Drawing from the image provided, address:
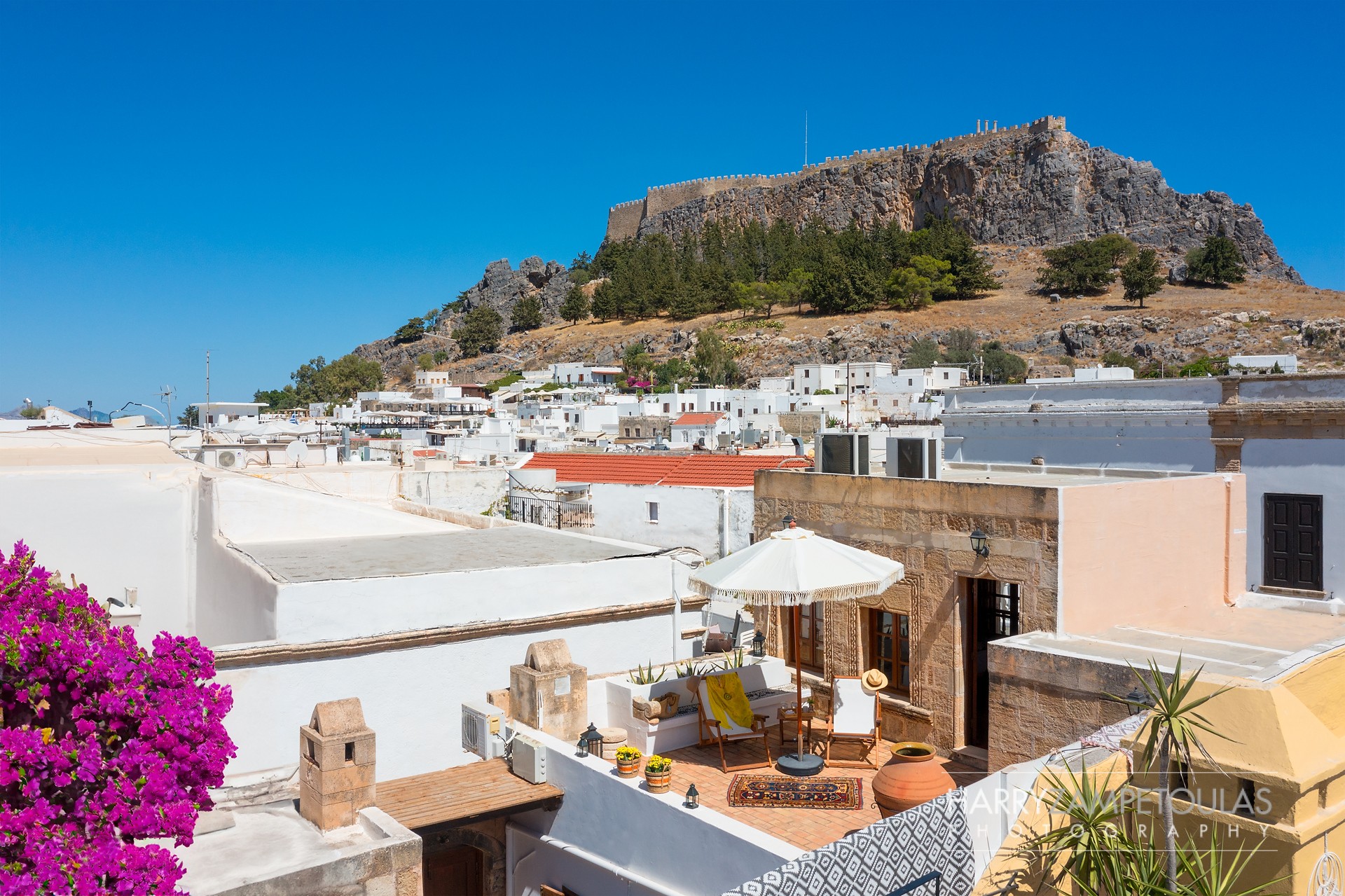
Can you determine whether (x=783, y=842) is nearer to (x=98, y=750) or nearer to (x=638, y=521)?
(x=98, y=750)

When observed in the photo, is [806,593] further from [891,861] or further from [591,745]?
[891,861]

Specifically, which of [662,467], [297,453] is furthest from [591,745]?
[297,453]

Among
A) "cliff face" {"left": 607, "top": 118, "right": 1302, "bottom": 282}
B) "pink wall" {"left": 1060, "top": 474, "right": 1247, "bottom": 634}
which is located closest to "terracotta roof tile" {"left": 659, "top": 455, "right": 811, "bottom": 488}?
"pink wall" {"left": 1060, "top": 474, "right": 1247, "bottom": 634}

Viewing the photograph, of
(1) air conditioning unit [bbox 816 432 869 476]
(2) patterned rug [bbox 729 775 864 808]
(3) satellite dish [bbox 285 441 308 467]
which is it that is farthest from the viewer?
(3) satellite dish [bbox 285 441 308 467]

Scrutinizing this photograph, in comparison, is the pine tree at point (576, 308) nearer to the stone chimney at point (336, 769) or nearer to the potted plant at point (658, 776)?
the stone chimney at point (336, 769)

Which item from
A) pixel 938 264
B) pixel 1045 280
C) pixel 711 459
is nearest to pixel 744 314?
pixel 938 264

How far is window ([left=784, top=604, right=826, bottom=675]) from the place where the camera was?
10.3 meters

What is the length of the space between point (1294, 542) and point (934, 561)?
6.94 m

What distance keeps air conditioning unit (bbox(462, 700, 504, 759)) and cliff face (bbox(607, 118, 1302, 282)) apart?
98838mm

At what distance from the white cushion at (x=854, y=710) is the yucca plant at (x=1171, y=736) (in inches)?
123

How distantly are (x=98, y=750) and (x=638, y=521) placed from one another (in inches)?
545

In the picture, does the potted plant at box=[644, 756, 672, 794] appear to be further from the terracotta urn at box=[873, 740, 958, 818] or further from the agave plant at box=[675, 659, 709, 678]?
the agave plant at box=[675, 659, 709, 678]

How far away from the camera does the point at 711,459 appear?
22.5 meters

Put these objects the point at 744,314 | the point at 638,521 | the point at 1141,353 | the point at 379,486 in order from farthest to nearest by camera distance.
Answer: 1. the point at 744,314
2. the point at 1141,353
3. the point at 379,486
4. the point at 638,521
